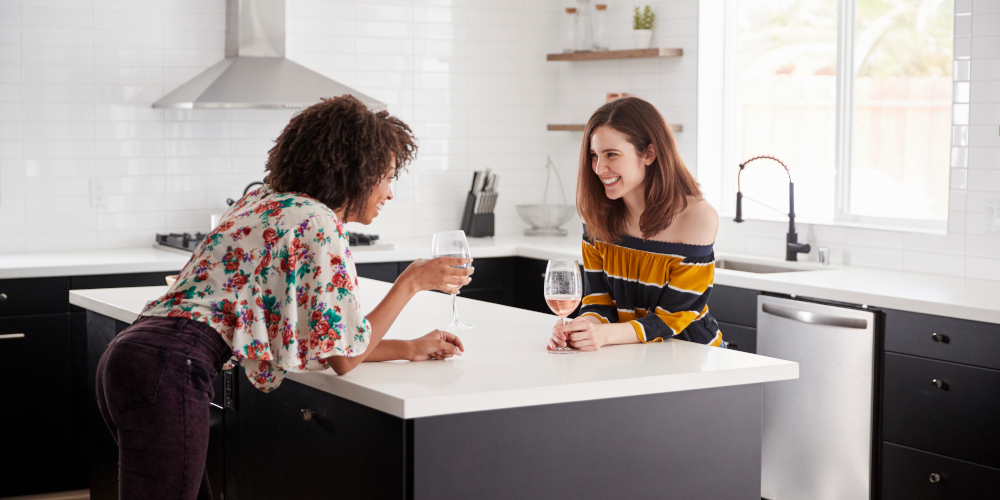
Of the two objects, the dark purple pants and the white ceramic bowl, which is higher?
the white ceramic bowl

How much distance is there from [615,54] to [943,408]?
2.42 metres

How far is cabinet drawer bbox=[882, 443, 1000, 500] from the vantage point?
117 inches

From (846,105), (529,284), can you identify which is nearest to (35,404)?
(529,284)

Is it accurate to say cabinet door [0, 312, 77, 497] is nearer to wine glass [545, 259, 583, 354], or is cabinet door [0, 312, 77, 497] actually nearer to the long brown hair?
the long brown hair

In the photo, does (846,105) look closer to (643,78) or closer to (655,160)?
(643,78)

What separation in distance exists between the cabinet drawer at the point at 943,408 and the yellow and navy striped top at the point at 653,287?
1055 mm

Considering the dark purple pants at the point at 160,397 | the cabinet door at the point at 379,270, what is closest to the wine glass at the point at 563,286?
the dark purple pants at the point at 160,397

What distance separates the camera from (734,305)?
367 centimetres

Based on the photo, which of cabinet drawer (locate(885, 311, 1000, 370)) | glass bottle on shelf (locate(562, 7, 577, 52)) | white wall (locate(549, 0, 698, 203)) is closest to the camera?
cabinet drawer (locate(885, 311, 1000, 370))

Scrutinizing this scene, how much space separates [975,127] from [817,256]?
2.69 ft

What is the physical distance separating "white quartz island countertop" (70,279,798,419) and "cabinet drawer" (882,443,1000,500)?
54.0 inches

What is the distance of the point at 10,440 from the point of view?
3.78m

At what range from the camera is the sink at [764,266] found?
402cm

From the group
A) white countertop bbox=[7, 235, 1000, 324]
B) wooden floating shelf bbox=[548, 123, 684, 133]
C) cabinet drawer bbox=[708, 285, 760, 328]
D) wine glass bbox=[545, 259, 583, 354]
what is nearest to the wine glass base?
wine glass bbox=[545, 259, 583, 354]
